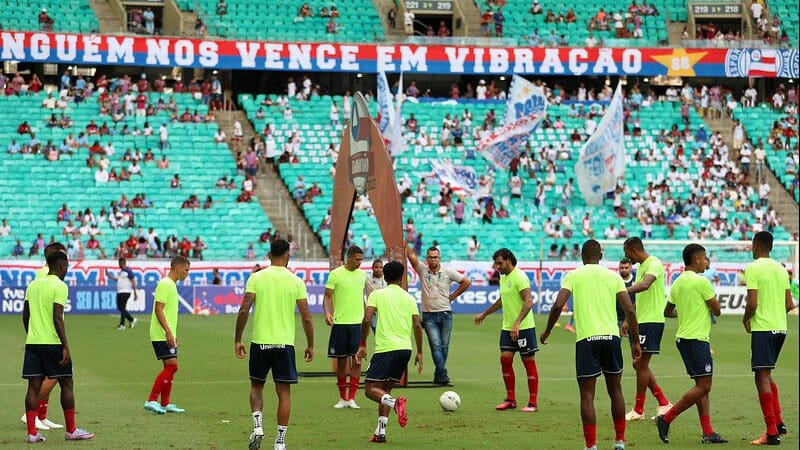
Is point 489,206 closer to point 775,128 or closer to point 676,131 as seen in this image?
point 676,131

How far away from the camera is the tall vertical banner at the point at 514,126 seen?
144 ft

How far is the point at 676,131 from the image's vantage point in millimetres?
53312

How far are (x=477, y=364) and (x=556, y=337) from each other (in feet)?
24.6

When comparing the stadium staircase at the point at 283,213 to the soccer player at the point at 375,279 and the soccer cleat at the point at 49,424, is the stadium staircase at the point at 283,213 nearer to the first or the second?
the soccer player at the point at 375,279

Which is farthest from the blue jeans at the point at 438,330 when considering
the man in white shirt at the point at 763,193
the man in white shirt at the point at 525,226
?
the man in white shirt at the point at 763,193

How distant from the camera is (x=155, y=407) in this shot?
16.4m

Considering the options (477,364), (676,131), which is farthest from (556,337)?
(676,131)

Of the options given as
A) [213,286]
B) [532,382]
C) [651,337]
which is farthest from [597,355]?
[213,286]

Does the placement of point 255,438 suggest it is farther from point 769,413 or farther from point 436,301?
point 436,301

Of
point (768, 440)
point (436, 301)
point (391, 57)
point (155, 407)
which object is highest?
point (391, 57)

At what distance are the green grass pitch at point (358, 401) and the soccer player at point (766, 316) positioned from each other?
50 cm

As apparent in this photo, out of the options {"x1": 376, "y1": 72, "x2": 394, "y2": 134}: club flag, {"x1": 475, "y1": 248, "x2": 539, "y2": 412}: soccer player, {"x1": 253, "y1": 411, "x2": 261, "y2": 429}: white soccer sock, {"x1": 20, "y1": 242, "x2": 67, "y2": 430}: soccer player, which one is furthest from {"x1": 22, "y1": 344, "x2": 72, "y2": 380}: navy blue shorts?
{"x1": 376, "y1": 72, "x2": 394, "y2": 134}: club flag

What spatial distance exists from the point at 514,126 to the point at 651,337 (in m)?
29.0

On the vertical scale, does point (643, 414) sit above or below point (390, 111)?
below
